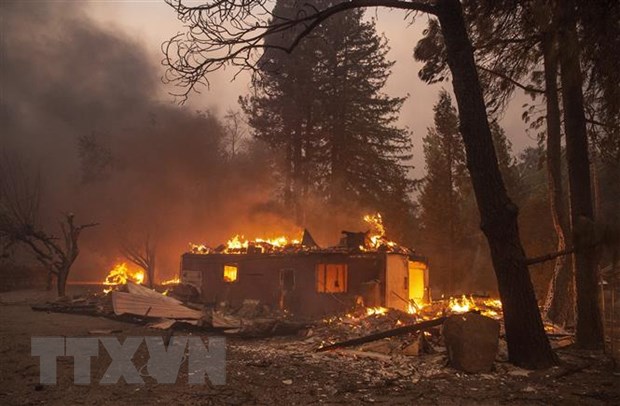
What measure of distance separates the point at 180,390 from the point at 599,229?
7311mm

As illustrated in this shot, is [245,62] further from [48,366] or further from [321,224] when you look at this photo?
[321,224]

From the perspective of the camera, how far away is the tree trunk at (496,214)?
24.0 ft

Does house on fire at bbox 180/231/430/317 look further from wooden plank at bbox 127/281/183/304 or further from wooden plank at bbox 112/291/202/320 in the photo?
wooden plank at bbox 112/291/202/320

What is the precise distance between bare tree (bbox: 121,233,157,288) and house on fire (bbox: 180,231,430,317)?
11.2m

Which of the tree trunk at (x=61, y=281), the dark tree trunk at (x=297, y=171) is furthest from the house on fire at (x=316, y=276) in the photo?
the dark tree trunk at (x=297, y=171)

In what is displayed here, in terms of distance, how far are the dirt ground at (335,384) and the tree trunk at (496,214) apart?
1.53ft

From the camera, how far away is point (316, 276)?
18.8 meters

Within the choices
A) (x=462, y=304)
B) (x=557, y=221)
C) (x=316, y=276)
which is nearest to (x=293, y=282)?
(x=316, y=276)

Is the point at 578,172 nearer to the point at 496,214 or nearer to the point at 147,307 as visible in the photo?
the point at 496,214

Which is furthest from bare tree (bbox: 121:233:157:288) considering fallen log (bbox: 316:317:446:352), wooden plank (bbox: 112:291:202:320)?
fallen log (bbox: 316:317:446:352)

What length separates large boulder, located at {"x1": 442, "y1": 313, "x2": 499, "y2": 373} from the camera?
24.0 ft

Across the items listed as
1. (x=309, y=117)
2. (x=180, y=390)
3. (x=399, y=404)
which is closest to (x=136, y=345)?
(x=180, y=390)

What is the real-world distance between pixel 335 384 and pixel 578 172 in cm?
687

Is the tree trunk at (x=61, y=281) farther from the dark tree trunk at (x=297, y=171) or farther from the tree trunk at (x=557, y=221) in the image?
the tree trunk at (x=557, y=221)
